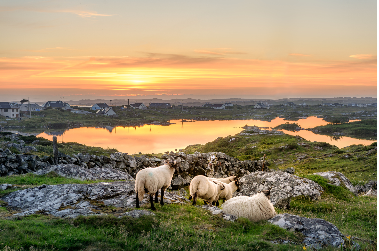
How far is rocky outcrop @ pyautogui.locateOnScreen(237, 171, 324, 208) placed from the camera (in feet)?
48.9

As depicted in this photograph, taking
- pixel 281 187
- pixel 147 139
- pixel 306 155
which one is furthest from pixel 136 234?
pixel 147 139

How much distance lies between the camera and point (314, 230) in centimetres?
845

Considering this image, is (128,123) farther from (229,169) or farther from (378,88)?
(378,88)

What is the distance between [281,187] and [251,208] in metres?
5.87

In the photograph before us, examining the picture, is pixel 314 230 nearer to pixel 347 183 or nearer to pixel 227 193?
pixel 227 193

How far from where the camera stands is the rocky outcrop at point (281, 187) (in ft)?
48.9

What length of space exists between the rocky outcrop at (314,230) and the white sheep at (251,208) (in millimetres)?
856

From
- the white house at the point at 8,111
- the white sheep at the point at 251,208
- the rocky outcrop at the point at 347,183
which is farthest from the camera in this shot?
the white house at the point at 8,111

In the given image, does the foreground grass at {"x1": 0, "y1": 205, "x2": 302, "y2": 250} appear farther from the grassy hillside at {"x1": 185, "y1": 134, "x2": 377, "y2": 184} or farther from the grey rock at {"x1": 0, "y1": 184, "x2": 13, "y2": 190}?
the grassy hillside at {"x1": 185, "y1": 134, "x2": 377, "y2": 184}

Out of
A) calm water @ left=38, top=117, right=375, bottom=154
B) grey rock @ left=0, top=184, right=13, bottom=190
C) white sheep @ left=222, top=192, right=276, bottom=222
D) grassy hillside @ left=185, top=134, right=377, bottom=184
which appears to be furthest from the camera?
calm water @ left=38, top=117, right=375, bottom=154

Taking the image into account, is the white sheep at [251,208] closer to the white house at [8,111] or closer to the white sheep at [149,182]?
the white sheep at [149,182]

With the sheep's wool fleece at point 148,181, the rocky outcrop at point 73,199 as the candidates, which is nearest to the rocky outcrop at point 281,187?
the rocky outcrop at point 73,199

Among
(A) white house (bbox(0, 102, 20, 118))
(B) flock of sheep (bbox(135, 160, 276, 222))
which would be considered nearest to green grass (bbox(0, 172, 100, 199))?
Answer: (B) flock of sheep (bbox(135, 160, 276, 222))

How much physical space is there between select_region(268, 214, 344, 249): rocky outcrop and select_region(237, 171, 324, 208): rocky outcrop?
5.50 m
